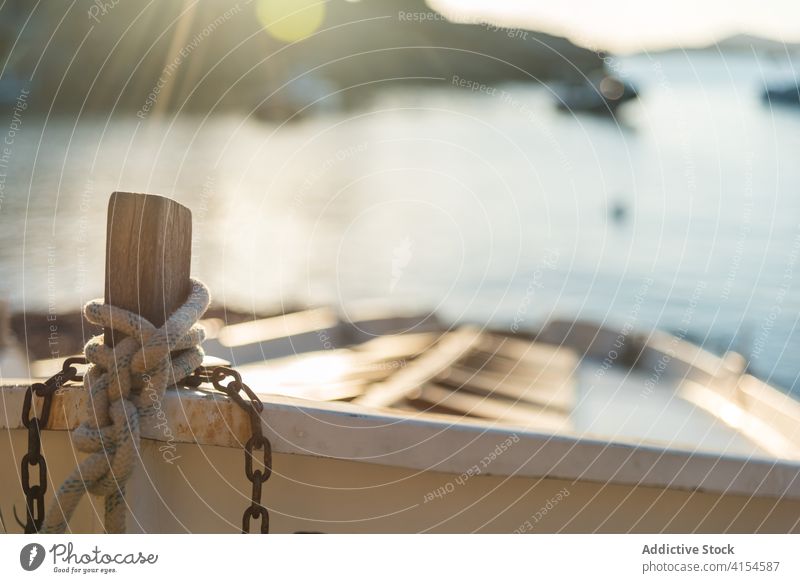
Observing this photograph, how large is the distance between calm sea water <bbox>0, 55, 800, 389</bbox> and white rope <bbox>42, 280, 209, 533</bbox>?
343cm

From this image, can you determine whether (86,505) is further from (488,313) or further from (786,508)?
(488,313)

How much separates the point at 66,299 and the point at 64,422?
4976 millimetres

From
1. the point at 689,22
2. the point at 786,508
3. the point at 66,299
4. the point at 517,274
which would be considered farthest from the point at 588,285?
the point at 786,508

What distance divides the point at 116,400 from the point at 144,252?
0.83ft

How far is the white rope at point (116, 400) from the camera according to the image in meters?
1.47

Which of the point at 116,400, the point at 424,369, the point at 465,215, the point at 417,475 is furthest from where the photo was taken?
the point at 465,215

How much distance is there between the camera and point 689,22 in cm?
549

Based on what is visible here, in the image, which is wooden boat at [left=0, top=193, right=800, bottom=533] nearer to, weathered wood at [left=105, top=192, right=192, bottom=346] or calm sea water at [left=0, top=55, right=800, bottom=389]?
weathered wood at [left=105, top=192, right=192, bottom=346]

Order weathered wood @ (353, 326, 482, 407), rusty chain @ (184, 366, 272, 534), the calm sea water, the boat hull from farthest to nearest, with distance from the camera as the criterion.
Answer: the calm sea water < weathered wood @ (353, 326, 482, 407) < the boat hull < rusty chain @ (184, 366, 272, 534)

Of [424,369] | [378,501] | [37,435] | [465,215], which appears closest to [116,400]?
[37,435]

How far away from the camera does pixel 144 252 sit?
1509 millimetres

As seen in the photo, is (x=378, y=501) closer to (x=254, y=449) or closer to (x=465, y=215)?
(x=254, y=449)

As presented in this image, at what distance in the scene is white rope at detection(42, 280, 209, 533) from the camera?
57.9 inches

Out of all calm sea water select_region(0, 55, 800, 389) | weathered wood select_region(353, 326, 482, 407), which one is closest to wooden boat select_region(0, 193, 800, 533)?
weathered wood select_region(353, 326, 482, 407)
